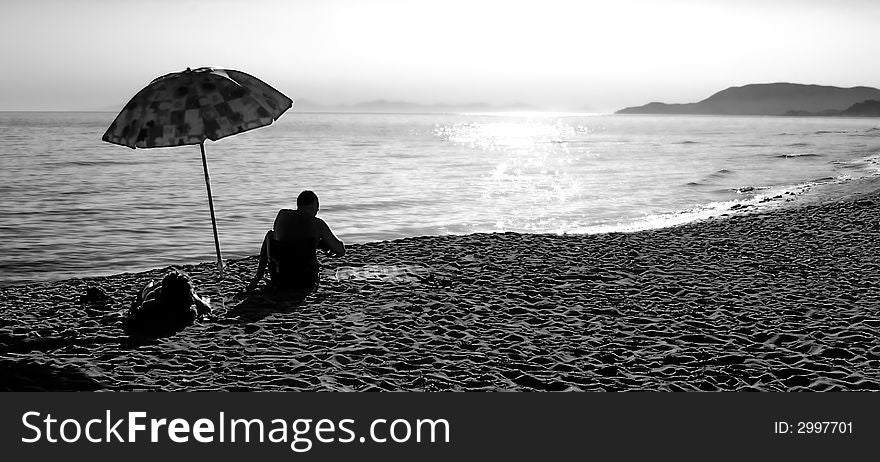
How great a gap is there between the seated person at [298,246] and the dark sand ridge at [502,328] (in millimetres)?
366

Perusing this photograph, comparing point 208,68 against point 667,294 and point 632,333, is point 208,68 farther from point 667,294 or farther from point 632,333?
point 667,294

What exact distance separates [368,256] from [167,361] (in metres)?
6.38

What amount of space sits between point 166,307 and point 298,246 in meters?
1.97

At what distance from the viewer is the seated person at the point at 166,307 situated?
7879 millimetres

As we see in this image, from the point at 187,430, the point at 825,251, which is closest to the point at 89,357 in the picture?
the point at 187,430

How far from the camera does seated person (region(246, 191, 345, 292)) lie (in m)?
9.16

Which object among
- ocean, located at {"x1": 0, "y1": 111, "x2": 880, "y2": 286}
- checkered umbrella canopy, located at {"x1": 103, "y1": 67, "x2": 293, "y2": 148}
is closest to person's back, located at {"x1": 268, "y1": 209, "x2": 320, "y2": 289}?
checkered umbrella canopy, located at {"x1": 103, "y1": 67, "x2": 293, "y2": 148}

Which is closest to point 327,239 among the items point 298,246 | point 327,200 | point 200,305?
point 298,246

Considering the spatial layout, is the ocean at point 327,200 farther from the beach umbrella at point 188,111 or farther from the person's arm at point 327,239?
the beach umbrella at point 188,111

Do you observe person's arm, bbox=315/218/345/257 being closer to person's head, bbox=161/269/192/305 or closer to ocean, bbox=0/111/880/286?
person's head, bbox=161/269/192/305

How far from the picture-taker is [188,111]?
7.50m

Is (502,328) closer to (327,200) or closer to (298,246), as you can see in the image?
(298,246)

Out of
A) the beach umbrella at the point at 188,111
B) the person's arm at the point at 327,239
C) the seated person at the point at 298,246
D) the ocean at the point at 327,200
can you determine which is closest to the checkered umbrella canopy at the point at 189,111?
the beach umbrella at the point at 188,111

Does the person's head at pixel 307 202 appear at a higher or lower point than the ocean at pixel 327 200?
higher
